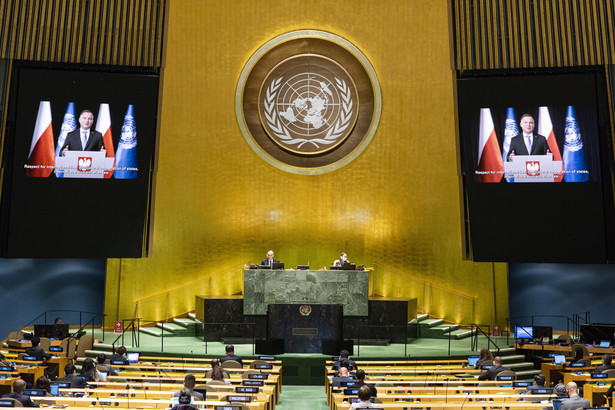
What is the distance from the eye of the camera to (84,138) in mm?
15180

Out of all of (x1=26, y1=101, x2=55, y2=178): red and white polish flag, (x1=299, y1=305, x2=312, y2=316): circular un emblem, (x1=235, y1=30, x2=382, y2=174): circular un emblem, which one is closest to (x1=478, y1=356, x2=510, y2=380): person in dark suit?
(x1=299, y1=305, x2=312, y2=316): circular un emblem

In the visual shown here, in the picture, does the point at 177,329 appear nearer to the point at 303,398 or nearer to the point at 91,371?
the point at 303,398

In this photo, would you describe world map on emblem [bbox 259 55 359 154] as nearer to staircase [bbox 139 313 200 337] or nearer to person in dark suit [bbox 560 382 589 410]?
staircase [bbox 139 313 200 337]

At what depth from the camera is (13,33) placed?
1532 cm

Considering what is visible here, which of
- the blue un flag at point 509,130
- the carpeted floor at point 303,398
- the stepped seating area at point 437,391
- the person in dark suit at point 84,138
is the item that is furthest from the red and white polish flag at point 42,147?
the blue un flag at point 509,130

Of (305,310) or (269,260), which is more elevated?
(269,260)

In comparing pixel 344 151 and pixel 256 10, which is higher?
pixel 256 10

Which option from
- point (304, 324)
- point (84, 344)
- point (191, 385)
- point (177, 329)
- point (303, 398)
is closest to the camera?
point (191, 385)

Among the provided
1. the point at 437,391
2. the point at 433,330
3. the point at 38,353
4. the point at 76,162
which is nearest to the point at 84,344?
the point at 38,353

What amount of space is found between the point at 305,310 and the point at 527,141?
227 inches

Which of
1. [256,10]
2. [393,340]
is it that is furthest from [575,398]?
[256,10]

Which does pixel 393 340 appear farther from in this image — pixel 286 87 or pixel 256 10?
pixel 256 10

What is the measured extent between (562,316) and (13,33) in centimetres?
1381

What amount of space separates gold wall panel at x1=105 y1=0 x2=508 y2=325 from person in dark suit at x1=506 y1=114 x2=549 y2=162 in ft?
6.95
